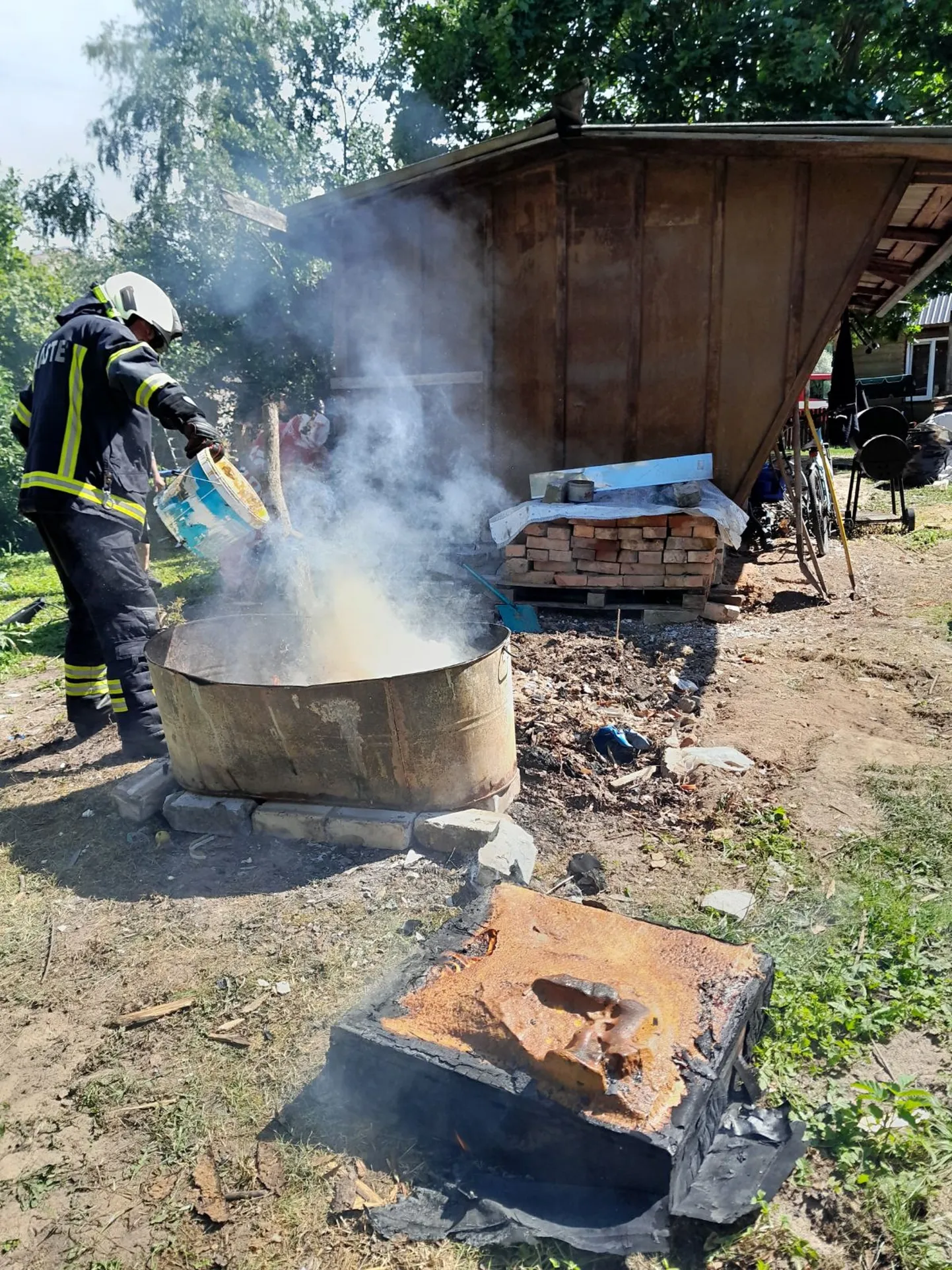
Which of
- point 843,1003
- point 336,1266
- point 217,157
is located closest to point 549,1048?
point 336,1266

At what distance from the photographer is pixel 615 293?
24.4 feet

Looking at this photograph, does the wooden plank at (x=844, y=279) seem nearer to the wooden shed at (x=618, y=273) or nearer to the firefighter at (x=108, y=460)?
the wooden shed at (x=618, y=273)

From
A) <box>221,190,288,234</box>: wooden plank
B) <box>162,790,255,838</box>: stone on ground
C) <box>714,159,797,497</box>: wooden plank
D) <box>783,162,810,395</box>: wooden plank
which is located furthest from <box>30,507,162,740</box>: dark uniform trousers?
<box>783,162,810,395</box>: wooden plank

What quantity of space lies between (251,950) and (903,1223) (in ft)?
7.29

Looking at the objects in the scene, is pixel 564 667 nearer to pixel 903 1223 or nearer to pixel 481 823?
pixel 481 823

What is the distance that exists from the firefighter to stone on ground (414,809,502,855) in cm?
198

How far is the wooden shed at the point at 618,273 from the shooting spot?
6727 mm

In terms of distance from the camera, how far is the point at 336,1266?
194 centimetres

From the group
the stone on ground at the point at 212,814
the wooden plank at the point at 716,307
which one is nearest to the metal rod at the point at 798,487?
the wooden plank at the point at 716,307

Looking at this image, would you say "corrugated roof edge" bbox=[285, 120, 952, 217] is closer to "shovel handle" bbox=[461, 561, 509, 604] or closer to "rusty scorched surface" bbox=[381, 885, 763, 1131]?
"shovel handle" bbox=[461, 561, 509, 604]

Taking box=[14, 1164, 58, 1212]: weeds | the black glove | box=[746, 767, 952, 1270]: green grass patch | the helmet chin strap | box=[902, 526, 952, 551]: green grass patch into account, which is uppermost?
the helmet chin strap

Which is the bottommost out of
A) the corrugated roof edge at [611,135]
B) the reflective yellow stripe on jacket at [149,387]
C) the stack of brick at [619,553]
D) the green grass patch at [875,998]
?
the green grass patch at [875,998]

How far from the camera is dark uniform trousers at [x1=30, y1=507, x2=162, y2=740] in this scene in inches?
173

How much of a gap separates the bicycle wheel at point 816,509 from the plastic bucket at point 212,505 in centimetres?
662
